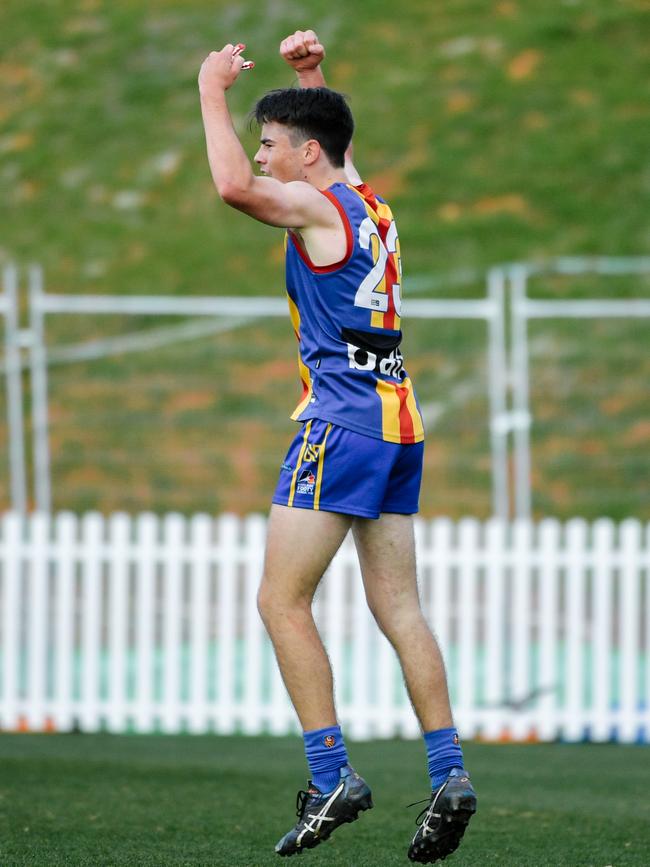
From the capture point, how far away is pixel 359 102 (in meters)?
21.9

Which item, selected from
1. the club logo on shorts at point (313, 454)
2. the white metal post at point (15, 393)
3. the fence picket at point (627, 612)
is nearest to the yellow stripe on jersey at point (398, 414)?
the club logo on shorts at point (313, 454)

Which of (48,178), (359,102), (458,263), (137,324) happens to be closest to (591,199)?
(458,263)

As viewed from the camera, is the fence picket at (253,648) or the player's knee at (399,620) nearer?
the player's knee at (399,620)

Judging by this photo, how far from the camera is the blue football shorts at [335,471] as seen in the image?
13.5 feet

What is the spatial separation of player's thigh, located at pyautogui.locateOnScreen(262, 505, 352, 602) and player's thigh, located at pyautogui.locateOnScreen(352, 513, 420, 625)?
158mm

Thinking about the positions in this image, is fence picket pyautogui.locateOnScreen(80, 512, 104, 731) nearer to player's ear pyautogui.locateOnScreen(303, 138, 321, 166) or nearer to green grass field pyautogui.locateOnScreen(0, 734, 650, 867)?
green grass field pyautogui.locateOnScreen(0, 734, 650, 867)

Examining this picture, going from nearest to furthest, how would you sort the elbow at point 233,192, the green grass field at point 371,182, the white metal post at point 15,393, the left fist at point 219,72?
the elbow at point 233,192
the left fist at point 219,72
the white metal post at point 15,393
the green grass field at point 371,182

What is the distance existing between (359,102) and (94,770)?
54.6 feet

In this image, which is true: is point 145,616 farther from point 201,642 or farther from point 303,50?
point 303,50

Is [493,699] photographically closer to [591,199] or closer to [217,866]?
[217,866]

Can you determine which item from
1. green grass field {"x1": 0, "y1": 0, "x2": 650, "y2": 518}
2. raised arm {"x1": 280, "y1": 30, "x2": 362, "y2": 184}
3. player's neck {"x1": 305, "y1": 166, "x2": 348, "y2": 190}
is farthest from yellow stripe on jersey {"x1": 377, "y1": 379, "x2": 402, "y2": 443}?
green grass field {"x1": 0, "y1": 0, "x2": 650, "y2": 518}

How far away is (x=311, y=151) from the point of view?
4258mm

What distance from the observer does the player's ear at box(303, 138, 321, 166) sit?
425cm

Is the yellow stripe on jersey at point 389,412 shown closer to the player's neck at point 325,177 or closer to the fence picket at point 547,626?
the player's neck at point 325,177
